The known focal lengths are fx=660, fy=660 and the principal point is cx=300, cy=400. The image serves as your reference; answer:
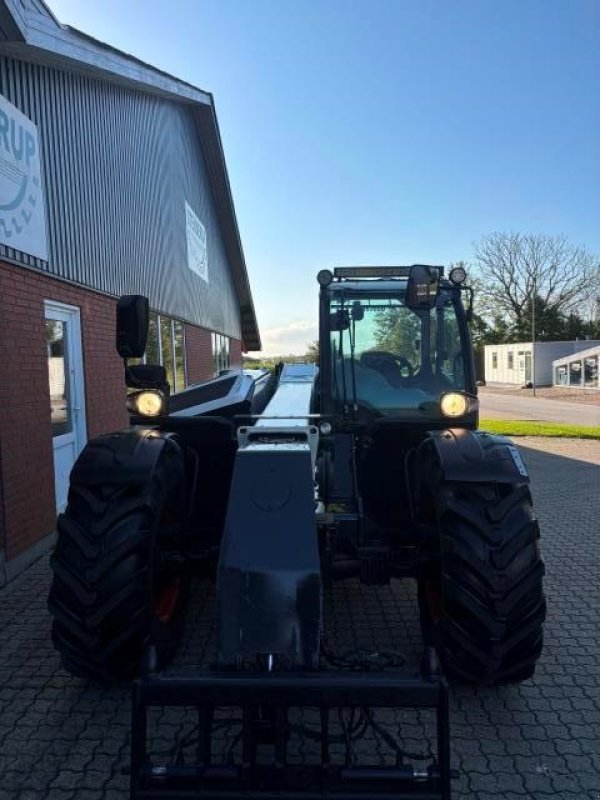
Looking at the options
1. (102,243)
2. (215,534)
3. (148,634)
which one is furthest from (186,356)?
(148,634)

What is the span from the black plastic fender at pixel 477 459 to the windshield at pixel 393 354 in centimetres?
93

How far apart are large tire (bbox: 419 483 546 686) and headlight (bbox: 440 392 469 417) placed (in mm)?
721

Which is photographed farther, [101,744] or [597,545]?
[597,545]

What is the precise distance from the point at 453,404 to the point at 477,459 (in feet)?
2.09

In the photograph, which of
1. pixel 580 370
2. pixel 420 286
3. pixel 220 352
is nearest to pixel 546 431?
pixel 220 352

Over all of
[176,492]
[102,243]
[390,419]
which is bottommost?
[176,492]

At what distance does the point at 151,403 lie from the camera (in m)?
4.16

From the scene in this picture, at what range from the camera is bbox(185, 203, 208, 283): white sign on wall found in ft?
49.1

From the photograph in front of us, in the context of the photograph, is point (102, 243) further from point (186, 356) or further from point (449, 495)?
point (449, 495)

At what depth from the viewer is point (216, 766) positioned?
2.31 metres

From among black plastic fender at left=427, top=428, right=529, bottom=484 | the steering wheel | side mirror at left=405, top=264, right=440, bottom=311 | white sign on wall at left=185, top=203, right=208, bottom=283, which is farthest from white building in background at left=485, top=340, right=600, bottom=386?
black plastic fender at left=427, top=428, right=529, bottom=484

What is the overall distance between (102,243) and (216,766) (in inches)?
303

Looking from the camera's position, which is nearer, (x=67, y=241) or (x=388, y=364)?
(x=388, y=364)

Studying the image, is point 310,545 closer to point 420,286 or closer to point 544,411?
point 420,286
